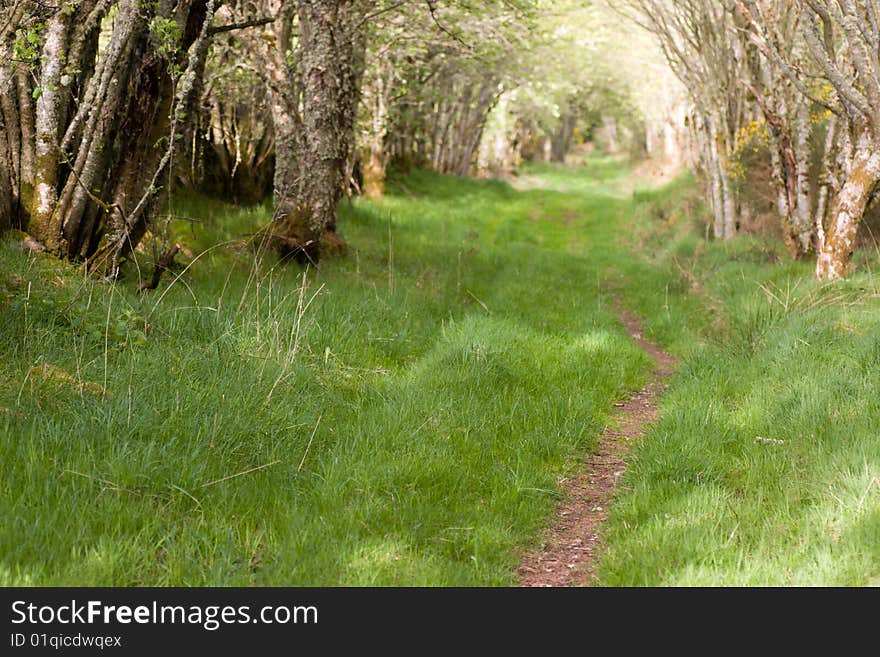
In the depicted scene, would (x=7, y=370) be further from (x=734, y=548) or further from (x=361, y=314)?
(x=734, y=548)

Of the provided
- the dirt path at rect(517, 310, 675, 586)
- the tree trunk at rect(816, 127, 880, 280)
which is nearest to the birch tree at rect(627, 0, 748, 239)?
the tree trunk at rect(816, 127, 880, 280)

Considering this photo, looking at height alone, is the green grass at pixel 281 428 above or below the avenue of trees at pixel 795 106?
below

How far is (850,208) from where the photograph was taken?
8820 mm

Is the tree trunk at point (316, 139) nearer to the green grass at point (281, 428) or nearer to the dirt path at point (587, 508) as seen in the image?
the green grass at point (281, 428)

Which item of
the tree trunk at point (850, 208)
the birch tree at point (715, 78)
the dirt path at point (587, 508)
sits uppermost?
the birch tree at point (715, 78)

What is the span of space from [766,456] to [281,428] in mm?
2888

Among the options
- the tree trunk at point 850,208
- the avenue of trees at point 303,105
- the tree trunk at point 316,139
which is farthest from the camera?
the tree trunk at point 316,139

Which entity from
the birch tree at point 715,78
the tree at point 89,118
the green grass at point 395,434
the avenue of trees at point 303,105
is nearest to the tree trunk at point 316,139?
the avenue of trees at point 303,105

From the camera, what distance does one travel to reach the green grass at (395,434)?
355 centimetres

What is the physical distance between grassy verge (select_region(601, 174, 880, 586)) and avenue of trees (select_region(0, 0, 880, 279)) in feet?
6.89

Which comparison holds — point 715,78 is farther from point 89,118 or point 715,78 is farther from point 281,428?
point 281,428

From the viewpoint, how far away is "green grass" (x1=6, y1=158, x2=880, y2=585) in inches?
140

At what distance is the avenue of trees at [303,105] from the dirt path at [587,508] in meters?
4.00
